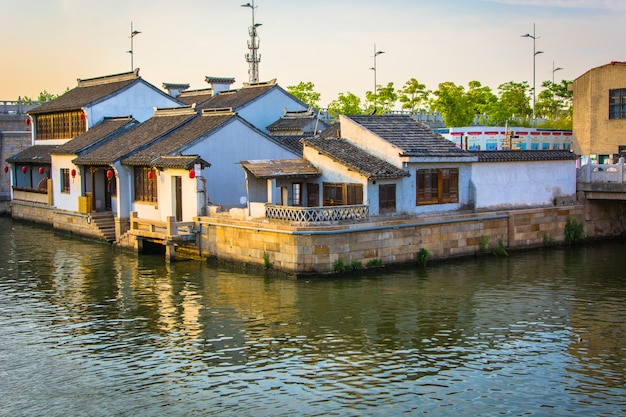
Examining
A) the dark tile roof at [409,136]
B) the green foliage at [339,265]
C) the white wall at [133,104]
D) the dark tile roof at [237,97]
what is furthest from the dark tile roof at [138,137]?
the green foliage at [339,265]

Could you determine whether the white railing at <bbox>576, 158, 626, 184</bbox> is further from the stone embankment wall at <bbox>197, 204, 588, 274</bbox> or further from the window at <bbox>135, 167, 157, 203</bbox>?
the window at <bbox>135, 167, 157, 203</bbox>

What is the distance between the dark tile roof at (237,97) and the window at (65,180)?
10533 millimetres

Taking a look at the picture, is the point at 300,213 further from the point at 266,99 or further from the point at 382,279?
the point at 266,99

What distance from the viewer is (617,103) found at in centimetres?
4184

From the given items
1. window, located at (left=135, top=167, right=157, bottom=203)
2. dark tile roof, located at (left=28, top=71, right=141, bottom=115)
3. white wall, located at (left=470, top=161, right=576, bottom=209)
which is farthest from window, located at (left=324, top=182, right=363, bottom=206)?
dark tile roof, located at (left=28, top=71, right=141, bottom=115)

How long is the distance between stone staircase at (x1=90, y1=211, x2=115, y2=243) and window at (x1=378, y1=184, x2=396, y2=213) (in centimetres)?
1488

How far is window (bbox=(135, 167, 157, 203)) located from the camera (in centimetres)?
3656

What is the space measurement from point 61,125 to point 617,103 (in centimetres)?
3321

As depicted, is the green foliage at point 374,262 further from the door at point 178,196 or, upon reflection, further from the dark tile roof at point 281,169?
the door at point 178,196

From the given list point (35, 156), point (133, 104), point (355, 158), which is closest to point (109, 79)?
point (133, 104)

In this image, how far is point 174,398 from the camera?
54.3 ft

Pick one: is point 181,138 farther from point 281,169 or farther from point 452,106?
point 452,106

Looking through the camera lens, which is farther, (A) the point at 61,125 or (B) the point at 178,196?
(A) the point at 61,125

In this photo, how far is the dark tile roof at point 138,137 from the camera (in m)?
38.3
